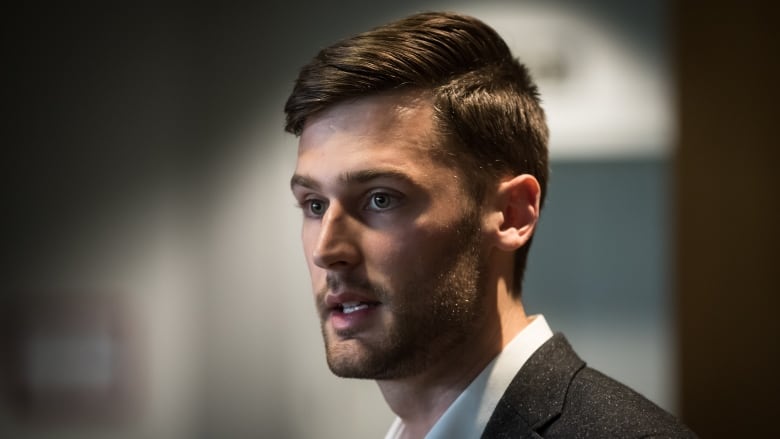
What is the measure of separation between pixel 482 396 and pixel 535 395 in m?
0.08

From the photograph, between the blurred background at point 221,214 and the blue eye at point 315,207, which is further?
the blurred background at point 221,214

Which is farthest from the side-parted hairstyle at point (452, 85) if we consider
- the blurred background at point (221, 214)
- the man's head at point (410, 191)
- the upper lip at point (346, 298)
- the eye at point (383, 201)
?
the blurred background at point (221, 214)

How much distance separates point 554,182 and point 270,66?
2.57ft

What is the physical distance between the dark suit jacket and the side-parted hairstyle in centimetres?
17

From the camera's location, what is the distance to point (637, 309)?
2100 millimetres

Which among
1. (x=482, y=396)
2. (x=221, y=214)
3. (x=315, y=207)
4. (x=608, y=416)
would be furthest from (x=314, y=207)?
(x=221, y=214)

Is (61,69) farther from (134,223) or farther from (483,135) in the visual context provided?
(483,135)

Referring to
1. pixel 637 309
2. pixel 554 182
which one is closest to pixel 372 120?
pixel 554 182

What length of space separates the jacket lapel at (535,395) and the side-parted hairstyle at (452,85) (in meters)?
0.14

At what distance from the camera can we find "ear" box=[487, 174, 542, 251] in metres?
1.26

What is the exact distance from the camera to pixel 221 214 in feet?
7.07

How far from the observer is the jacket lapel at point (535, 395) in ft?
3.68

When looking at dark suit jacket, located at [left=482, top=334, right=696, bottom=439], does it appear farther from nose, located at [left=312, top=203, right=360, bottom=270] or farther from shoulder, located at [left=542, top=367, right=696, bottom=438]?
nose, located at [left=312, top=203, right=360, bottom=270]

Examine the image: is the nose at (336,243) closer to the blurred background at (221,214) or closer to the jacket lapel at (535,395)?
the jacket lapel at (535,395)
